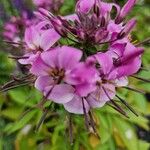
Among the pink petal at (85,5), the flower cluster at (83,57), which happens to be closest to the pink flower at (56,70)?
the flower cluster at (83,57)

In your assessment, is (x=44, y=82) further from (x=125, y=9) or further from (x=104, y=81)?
(x=125, y=9)

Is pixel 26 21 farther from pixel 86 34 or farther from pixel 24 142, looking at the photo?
pixel 86 34

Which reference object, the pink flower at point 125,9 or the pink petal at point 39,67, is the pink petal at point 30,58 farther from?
the pink flower at point 125,9

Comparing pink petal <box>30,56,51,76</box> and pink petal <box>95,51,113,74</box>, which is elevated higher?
pink petal <box>95,51,113,74</box>

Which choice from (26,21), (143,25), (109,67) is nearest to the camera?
(109,67)

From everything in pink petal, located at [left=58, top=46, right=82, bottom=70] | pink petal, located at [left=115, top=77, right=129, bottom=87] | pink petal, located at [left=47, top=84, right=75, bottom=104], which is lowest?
pink petal, located at [left=47, top=84, right=75, bottom=104]

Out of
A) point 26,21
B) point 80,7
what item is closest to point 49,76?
point 80,7

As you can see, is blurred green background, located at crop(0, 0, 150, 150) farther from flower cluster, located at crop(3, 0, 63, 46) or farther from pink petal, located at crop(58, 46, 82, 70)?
pink petal, located at crop(58, 46, 82, 70)

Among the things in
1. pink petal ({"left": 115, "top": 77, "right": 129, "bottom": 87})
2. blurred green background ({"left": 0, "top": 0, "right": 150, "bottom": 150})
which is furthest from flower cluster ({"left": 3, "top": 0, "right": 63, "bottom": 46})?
pink petal ({"left": 115, "top": 77, "right": 129, "bottom": 87})
